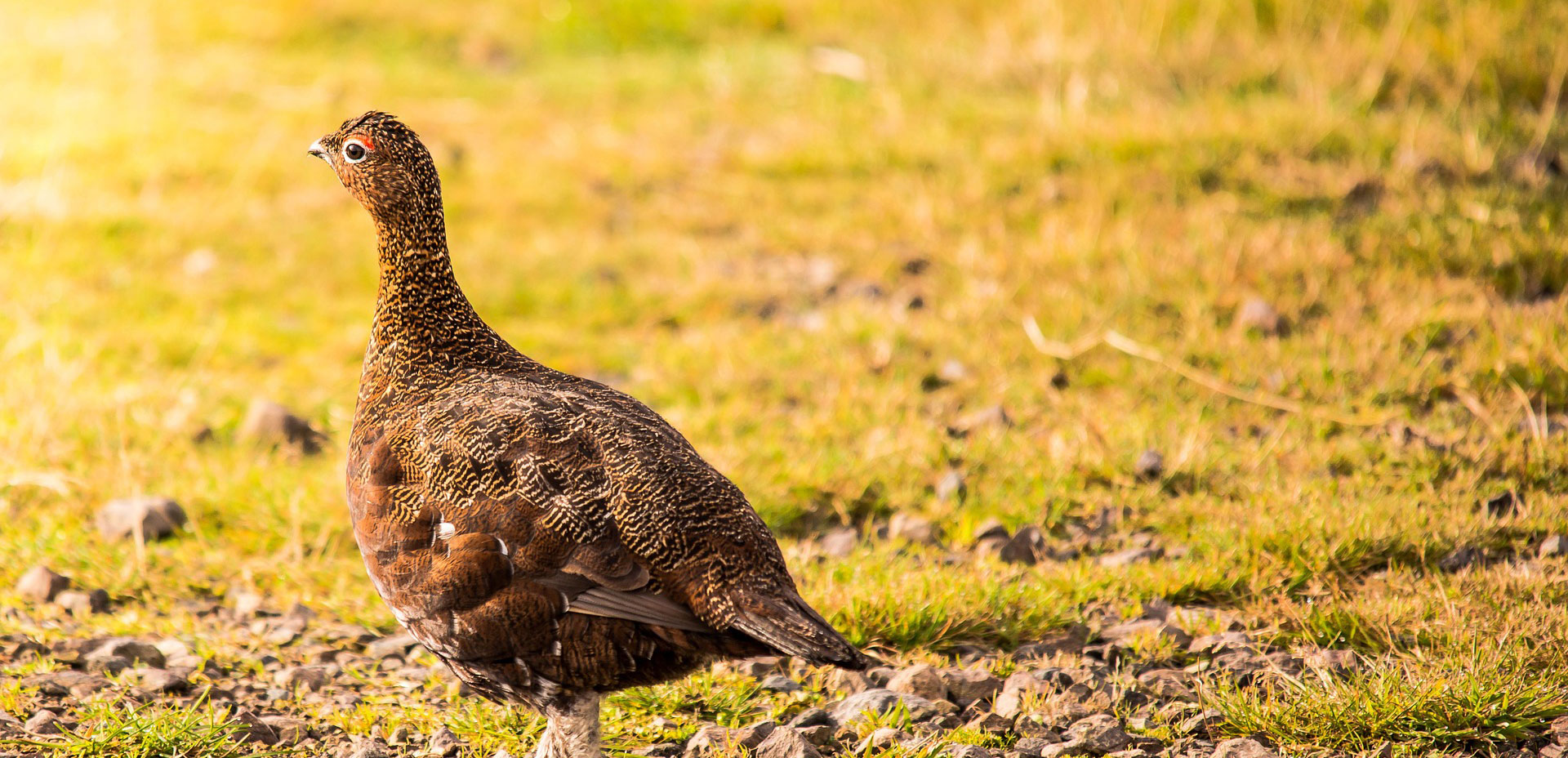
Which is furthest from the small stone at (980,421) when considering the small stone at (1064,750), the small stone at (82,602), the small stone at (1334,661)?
the small stone at (82,602)

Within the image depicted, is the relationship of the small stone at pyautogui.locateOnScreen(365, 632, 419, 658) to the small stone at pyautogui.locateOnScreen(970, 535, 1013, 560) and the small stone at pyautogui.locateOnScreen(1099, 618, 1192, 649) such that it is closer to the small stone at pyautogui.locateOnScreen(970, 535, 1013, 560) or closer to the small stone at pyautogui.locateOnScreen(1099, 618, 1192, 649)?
the small stone at pyautogui.locateOnScreen(970, 535, 1013, 560)

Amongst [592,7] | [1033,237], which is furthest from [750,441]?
[592,7]

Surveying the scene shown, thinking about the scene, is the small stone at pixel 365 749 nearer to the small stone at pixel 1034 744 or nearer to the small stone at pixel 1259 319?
the small stone at pixel 1034 744

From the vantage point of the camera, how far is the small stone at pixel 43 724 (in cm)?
371

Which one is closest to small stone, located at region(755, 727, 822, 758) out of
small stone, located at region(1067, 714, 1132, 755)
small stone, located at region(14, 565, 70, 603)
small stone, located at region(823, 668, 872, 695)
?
small stone, located at region(823, 668, 872, 695)

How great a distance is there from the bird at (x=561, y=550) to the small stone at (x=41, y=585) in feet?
4.95

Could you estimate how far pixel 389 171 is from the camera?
13.3 ft

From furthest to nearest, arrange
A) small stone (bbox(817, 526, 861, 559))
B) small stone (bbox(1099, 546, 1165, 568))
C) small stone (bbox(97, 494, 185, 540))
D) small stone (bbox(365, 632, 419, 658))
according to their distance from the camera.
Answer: small stone (bbox(97, 494, 185, 540)) → small stone (bbox(817, 526, 861, 559)) → small stone (bbox(1099, 546, 1165, 568)) → small stone (bbox(365, 632, 419, 658))

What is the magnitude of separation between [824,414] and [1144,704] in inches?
92.6

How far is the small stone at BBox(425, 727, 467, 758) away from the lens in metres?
3.76

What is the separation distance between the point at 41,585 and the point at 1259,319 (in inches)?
205

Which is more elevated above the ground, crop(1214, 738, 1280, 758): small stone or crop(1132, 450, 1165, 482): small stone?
crop(1132, 450, 1165, 482): small stone

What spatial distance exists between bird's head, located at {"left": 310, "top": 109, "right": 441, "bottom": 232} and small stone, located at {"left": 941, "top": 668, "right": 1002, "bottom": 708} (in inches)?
81.3

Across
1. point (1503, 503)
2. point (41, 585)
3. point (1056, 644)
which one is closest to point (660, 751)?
point (1056, 644)
